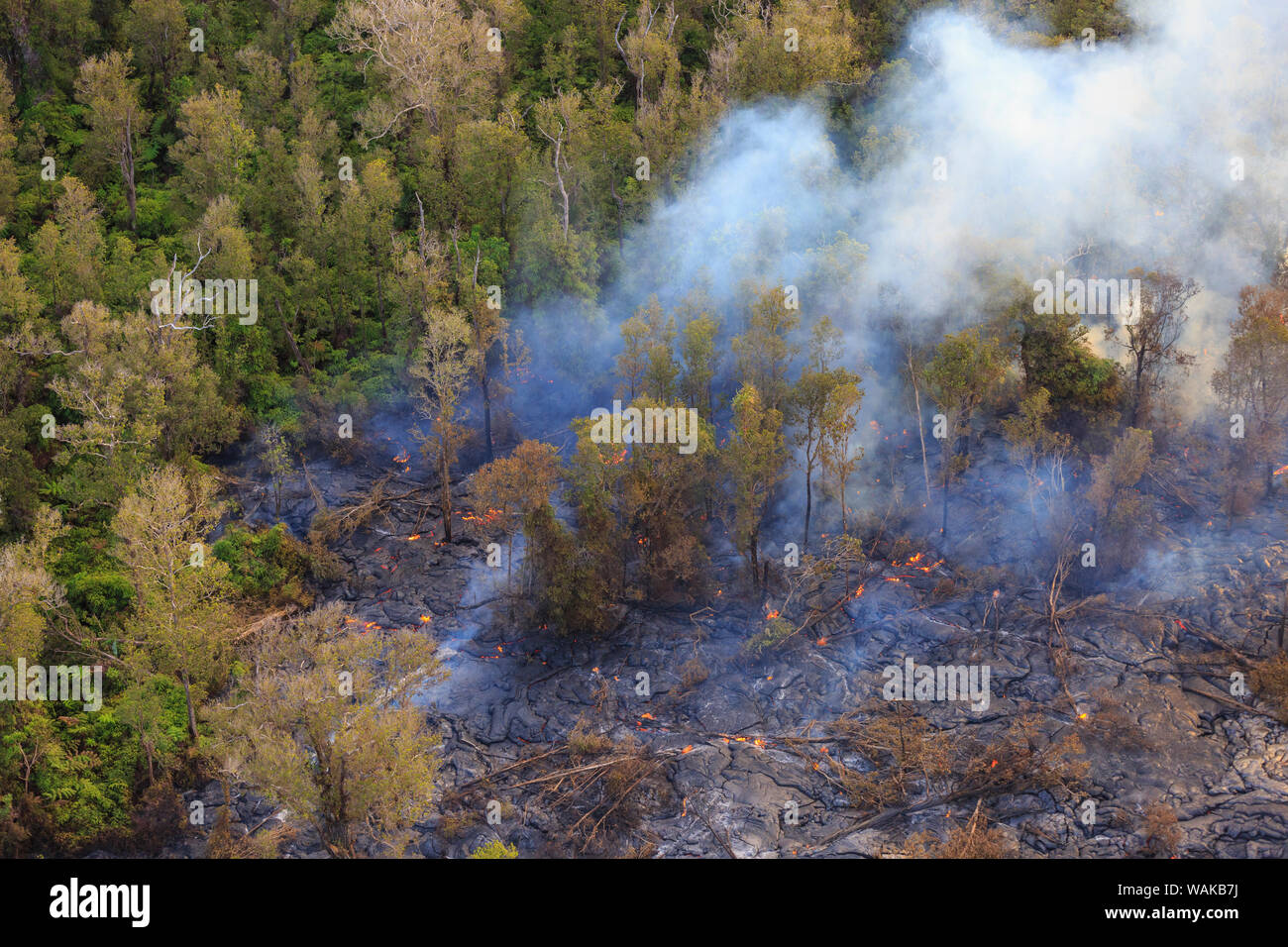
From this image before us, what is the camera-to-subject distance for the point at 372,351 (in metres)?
59.0

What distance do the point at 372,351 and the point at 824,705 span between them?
30.2 meters

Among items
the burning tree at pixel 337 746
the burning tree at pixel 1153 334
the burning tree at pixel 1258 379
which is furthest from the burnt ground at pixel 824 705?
the burning tree at pixel 1153 334

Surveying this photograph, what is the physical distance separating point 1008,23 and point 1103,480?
92.1ft

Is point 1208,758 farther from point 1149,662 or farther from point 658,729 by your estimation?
point 658,729

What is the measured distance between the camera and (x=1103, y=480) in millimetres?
45375

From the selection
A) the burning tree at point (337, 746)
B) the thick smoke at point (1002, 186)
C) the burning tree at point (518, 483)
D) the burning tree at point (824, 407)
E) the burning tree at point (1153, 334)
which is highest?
the thick smoke at point (1002, 186)

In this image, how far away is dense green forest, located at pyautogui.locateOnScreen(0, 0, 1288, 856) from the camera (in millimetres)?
39344

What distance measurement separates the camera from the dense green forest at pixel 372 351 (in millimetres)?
39344

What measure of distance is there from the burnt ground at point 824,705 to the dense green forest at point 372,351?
2.12 m

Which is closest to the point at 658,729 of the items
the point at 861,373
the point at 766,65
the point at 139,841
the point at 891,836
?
the point at 891,836

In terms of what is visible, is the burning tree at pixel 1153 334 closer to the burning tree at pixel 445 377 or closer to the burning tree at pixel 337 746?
the burning tree at pixel 445 377

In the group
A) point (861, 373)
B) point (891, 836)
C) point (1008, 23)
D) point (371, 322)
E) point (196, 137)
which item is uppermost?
point (1008, 23)

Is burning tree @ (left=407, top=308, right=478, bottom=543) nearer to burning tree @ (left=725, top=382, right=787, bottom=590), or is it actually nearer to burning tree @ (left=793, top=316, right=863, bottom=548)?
burning tree @ (left=725, top=382, right=787, bottom=590)

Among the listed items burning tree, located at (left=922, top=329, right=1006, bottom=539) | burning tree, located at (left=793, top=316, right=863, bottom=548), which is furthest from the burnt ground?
burning tree, located at (left=793, top=316, right=863, bottom=548)
